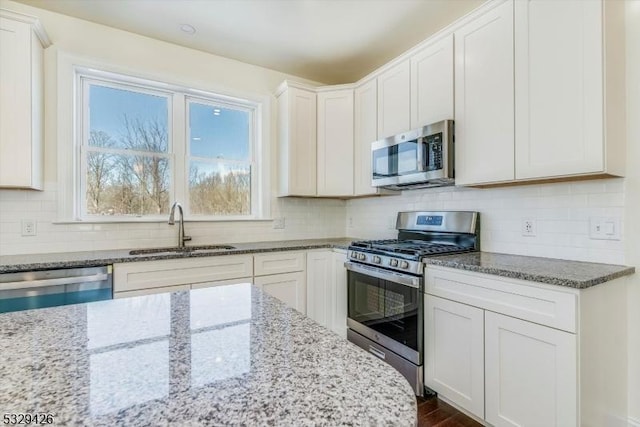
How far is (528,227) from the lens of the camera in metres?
2.10

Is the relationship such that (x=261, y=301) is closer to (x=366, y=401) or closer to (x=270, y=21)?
(x=366, y=401)

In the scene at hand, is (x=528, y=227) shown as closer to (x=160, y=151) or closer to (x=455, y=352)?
(x=455, y=352)

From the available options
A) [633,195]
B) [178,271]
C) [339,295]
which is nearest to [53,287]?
[178,271]

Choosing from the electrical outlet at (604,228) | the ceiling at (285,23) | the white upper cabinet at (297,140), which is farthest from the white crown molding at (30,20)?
the electrical outlet at (604,228)

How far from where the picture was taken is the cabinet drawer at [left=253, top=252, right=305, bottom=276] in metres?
2.67

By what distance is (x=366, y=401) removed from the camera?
21.0 inches

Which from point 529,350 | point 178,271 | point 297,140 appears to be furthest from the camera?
point 297,140

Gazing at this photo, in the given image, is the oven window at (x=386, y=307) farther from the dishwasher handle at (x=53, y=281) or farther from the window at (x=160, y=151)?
the dishwasher handle at (x=53, y=281)

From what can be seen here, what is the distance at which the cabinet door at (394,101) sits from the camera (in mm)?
2598

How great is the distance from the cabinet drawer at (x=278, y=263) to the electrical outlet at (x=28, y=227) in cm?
157

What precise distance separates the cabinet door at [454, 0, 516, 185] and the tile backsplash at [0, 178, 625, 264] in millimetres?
316

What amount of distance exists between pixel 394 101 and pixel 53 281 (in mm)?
2667

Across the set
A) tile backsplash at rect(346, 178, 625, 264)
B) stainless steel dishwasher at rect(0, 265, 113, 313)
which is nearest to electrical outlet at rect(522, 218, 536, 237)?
tile backsplash at rect(346, 178, 625, 264)

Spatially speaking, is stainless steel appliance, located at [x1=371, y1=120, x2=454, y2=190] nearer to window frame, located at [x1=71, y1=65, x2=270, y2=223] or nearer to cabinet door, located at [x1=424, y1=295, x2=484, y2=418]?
cabinet door, located at [x1=424, y1=295, x2=484, y2=418]
